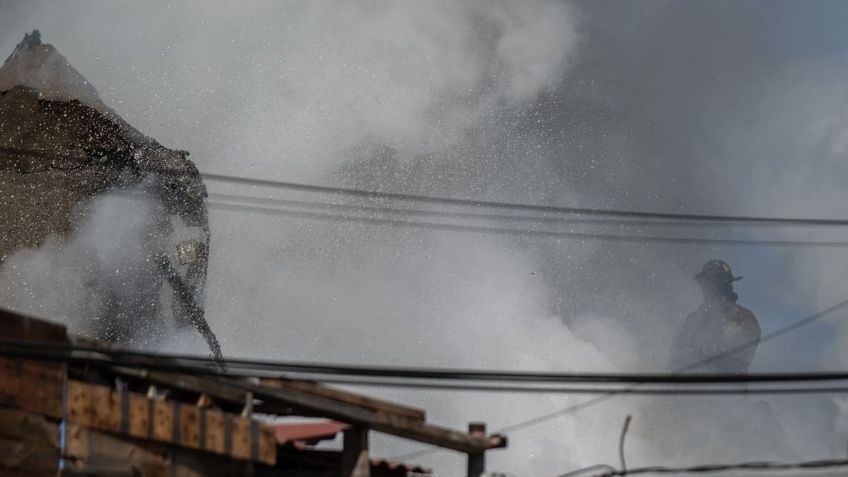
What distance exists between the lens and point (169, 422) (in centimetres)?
1178

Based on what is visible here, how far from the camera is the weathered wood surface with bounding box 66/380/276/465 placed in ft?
37.5

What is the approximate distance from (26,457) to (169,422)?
1.40 meters

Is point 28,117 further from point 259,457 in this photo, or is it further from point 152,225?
point 259,457

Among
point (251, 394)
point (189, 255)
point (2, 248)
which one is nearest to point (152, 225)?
point (189, 255)

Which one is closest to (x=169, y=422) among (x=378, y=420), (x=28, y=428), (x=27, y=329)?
(x=28, y=428)

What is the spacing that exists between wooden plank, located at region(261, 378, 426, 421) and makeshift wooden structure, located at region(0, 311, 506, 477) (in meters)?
0.01

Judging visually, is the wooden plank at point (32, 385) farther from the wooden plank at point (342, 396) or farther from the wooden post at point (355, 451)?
the wooden post at point (355, 451)

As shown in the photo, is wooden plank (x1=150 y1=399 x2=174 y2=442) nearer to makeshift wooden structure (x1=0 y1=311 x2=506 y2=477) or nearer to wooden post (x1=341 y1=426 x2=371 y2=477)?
makeshift wooden structure (x1=0 y1=311 x2=506 y2=477)

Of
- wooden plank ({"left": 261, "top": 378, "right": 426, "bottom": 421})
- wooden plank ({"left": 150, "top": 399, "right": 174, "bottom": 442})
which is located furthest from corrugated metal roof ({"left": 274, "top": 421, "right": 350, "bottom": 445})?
wooden plank ({"left": 150, "top": 399, "right": 174, "bottom": 442})

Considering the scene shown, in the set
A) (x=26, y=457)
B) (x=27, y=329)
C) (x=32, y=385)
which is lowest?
(x=26, y=457)

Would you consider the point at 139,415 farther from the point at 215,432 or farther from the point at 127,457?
the point at 215,432

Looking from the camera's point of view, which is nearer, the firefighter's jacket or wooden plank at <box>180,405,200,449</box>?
wooden plank at <box>180,405,200,449</box>

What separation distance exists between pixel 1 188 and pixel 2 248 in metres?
1.30

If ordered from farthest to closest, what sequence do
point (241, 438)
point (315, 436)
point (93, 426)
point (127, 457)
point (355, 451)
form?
point (315, 436), point (355, 451), point (241, 438), point (127, 457), point (93, 426)
